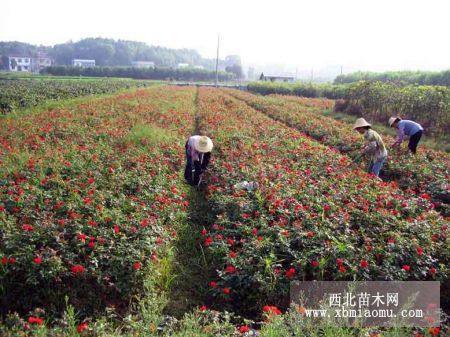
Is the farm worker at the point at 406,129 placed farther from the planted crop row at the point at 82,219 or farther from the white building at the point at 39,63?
the white building at the point at 39,63

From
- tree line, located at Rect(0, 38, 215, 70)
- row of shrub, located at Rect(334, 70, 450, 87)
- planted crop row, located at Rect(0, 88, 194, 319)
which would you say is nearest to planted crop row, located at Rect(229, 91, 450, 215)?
planted crop row, located at Rect(0, 88, 194, 319)

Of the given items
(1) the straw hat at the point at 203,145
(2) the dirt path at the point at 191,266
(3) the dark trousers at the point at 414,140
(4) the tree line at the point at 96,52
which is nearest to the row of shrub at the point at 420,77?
(3) the dark trousers at the point at 414,140

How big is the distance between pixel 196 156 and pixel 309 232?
3.02 metres

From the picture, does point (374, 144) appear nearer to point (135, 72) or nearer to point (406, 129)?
point (406, 129)

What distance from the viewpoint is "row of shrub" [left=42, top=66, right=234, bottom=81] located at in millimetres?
75875

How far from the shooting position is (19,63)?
364 ft

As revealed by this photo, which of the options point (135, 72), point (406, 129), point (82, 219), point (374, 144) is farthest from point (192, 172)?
point (135, 72)

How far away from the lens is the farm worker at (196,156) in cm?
636

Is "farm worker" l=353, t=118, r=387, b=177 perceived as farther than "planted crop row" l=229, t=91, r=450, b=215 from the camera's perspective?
Yes

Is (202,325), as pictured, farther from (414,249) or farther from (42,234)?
(414,249)

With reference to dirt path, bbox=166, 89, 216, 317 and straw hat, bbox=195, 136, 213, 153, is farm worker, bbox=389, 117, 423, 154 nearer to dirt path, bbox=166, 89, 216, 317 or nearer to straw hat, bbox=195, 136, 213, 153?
straw hat, bbox=195, 136, 213, 153

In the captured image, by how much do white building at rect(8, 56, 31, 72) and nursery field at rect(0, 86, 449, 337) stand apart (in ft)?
393

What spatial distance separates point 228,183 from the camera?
21.1ft

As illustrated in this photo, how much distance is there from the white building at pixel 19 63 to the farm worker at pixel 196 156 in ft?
399
